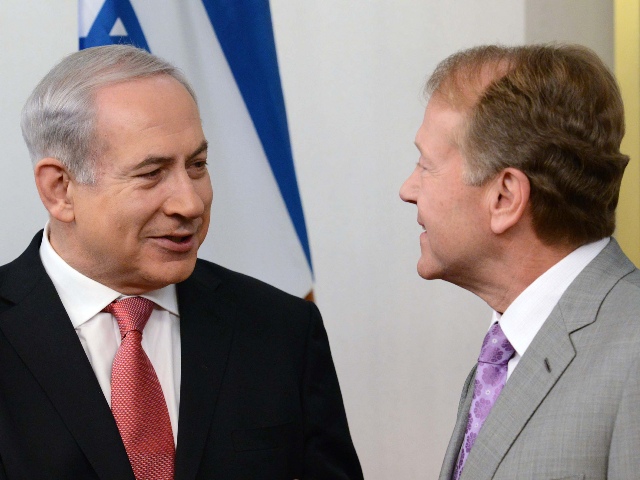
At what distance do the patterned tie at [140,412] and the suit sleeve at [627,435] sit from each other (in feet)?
2.85

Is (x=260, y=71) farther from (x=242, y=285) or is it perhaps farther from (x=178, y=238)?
(x=178, y=238)

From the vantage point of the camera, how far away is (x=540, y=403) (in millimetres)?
1527

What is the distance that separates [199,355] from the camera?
6.37 feet

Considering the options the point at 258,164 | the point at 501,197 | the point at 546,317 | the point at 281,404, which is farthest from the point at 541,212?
the point at 258,164

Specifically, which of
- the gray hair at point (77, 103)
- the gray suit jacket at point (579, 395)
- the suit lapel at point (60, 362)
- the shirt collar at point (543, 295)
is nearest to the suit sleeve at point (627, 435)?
the gray suit jacket at point (579, 395)

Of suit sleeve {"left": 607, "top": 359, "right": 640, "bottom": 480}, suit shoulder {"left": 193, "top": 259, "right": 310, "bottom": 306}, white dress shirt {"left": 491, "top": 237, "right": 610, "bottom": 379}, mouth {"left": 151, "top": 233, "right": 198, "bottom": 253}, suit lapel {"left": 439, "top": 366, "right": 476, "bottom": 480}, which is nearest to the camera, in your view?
suit sleeve {"left": 607, "top": 359, "right": 640, "bottom": 480}

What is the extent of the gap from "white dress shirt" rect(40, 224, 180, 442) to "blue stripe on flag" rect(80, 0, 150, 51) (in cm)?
86

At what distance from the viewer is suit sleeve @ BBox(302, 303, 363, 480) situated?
2.03m

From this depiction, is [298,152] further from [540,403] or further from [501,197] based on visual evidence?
[540,403]

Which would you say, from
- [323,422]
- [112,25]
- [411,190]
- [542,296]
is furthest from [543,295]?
[112,25]

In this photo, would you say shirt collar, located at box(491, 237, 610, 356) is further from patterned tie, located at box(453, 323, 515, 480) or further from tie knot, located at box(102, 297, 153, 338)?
tie knot, located at box(102, 297, 153, 338)

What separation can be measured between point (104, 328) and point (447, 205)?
2.47ft

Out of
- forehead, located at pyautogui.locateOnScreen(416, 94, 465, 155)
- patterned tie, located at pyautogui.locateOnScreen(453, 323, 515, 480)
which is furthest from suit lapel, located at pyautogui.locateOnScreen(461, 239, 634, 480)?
forehead, located at pyautogui.locateOnScreen(416, 94, 465, 155)

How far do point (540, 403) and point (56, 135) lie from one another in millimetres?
1111
